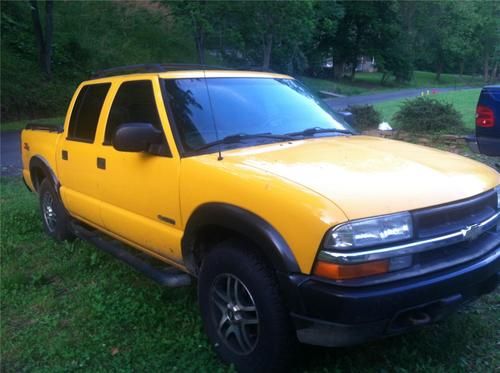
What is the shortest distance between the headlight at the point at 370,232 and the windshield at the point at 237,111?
Answer: 1259 millimetres

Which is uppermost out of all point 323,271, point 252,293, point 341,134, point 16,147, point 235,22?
point 235,22

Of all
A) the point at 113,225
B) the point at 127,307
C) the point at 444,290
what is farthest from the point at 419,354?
the point at 113,225

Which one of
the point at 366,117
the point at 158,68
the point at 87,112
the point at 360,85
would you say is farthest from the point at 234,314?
the point at 360,85

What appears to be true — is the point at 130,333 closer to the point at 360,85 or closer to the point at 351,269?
the point at 351,269

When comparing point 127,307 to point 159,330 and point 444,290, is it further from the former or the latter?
point 444,290

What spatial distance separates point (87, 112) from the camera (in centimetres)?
487

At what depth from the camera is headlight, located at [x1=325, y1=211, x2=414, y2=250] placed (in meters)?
2.53

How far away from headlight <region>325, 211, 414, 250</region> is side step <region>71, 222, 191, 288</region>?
1.40m

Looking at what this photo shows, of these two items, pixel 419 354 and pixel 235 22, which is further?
pixel 235 22

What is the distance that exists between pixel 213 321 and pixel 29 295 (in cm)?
194

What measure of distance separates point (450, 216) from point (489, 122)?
4.44m

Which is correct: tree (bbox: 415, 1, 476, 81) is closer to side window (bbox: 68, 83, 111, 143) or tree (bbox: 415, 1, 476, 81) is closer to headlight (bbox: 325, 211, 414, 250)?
side window (bbox: 68, 83, 111, 143)

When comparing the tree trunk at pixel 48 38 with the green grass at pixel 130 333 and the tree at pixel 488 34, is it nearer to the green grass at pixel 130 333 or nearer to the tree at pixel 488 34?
the green grass at pixel 130 333

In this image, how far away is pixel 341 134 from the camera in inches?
162
